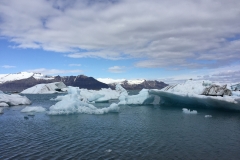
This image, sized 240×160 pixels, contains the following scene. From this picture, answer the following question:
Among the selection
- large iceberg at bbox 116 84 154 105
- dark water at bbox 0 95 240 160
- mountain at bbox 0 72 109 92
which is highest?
mountain at bbox 0 72 109 92

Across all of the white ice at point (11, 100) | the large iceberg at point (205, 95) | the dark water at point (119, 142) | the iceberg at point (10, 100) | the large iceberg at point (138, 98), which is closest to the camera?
the dark water at point (119, 142)

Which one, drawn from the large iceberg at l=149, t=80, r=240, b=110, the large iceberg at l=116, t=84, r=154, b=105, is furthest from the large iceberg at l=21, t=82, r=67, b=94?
the large iceberg at l=149, t=80, r=240, b=110

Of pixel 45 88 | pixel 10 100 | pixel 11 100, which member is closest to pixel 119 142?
pixel 10 100

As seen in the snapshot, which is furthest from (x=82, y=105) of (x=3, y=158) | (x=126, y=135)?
(x=3, y=158)

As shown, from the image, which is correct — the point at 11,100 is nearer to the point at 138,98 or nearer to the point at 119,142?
the point at 138,98

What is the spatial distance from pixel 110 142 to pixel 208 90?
17333mm

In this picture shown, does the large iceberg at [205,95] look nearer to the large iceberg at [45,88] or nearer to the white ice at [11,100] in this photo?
the white ice at [11,100]

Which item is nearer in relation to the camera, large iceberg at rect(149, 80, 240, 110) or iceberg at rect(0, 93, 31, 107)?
large iceberg at rect(149, 80, 240, 110)

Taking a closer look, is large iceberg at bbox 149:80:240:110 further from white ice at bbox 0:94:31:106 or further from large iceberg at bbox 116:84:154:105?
white ice at bbox 0:94:31:106

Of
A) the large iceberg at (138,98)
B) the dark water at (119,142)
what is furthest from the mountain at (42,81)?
the dark water at (119,142)

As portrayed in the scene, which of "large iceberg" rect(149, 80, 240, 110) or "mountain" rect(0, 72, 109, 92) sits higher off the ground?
"mountain" rect(0, 72, 109, 92)

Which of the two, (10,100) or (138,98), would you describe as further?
(138,98)

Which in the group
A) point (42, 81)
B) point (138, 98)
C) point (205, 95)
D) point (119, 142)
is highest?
point (42, 81)

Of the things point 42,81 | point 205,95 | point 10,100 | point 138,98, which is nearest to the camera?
point 205,95
